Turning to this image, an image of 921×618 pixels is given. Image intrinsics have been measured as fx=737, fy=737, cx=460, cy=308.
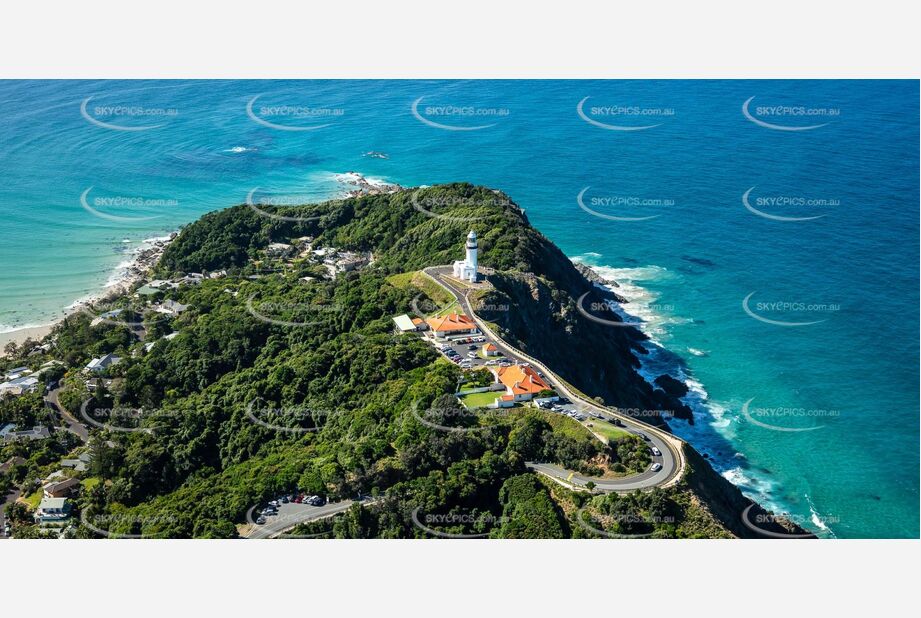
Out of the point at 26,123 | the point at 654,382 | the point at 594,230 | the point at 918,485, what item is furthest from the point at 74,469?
the point at 26,123

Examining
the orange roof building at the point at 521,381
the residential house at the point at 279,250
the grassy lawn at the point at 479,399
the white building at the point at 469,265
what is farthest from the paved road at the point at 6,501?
the residential house at the point at 279,250

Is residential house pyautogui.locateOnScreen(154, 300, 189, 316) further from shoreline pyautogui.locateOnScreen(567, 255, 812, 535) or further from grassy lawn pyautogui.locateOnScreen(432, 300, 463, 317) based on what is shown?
shoreline pyautogui.locateOnScreen(567, 255, 812, 535)

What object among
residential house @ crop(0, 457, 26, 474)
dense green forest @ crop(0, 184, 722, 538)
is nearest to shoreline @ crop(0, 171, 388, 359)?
dense green forest @ crop(0, 184, 722, 538)

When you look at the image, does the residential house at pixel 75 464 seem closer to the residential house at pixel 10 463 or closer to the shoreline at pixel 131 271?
the residential house at pixel 10 463

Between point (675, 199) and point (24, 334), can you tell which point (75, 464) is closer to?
point (24, 334)

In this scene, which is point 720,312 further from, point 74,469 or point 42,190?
point 42,190

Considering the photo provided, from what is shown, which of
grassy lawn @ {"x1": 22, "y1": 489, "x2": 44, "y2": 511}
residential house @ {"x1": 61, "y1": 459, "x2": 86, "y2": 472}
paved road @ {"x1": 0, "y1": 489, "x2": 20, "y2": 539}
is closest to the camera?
paved road @ {"x1": 0, "y1": 489, "x2": 20, "y2": 539}
